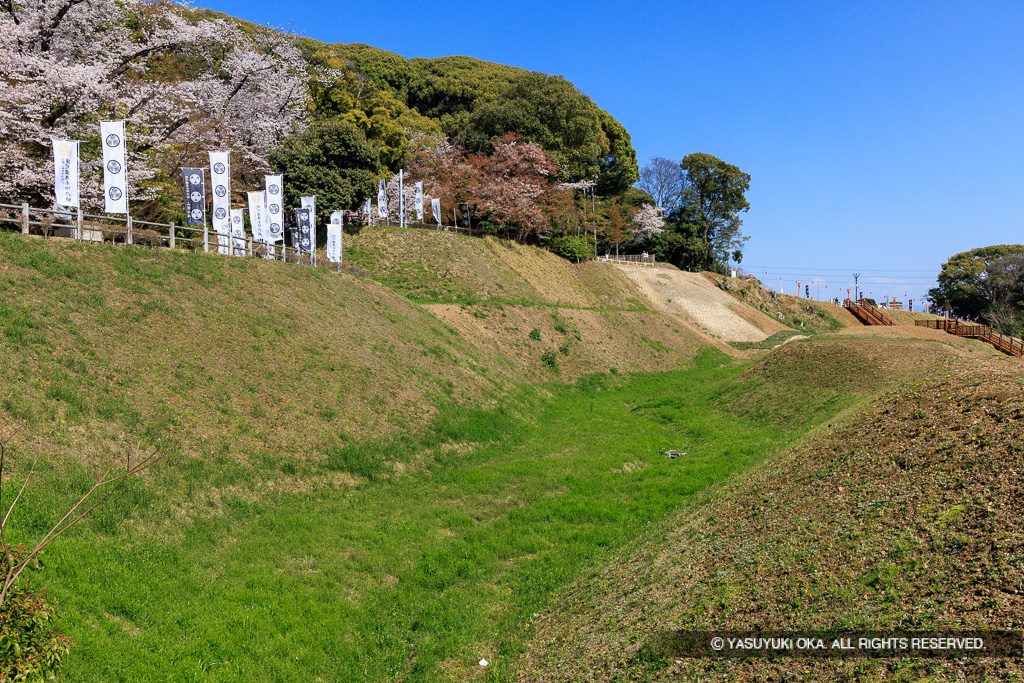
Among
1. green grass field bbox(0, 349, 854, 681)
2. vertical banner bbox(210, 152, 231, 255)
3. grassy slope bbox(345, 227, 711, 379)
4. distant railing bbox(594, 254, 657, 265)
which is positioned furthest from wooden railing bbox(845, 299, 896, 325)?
vertical banner bbox(210, 152, 231, 255)

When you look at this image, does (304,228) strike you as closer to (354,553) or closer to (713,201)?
(354,553)

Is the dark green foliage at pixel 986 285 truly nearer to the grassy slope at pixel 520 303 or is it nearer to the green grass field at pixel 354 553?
the grassy slope at pixel 520 303

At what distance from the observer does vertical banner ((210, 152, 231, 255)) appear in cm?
2345

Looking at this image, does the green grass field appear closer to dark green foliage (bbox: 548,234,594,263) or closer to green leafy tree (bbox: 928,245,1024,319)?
dark green foliage (bbox: 548,234,594,263)

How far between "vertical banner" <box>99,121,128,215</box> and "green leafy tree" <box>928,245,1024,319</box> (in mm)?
64396

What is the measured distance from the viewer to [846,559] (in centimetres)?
633

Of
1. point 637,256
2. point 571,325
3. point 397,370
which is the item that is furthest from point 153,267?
point 637,256

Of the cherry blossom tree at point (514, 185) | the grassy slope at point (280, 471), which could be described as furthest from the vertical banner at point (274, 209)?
the cherry blossom tree at point (514, 185)

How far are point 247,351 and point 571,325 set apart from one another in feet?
67.3

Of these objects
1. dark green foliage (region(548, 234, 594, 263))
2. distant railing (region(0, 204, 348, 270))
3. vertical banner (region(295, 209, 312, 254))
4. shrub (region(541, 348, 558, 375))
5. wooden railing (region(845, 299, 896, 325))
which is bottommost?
shrub (region(541, 348, 558, 375))

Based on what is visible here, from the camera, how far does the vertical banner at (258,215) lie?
25.7m

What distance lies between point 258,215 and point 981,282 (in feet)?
220

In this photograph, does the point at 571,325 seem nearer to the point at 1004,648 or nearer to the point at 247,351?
the point at 247,351

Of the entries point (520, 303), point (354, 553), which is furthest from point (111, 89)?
point (354, 553)
